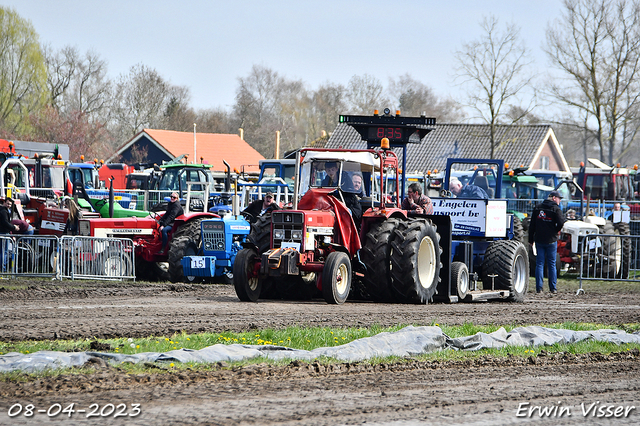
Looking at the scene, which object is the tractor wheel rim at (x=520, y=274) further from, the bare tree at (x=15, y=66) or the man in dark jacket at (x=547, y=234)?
the bare tree at (x=15, y=66)

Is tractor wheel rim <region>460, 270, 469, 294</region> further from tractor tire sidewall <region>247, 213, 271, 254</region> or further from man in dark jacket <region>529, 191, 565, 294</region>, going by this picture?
tractor tire sidewall <region>247, 213, 271, 254</region>

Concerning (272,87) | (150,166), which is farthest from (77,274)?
(272,87)

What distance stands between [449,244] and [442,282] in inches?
25.4

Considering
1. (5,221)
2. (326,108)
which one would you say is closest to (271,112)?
(326,108)

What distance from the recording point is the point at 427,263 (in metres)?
12.7

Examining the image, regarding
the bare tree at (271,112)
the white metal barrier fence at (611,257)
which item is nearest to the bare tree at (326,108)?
the bare tree at (271,112)

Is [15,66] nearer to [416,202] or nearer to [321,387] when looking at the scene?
[416,202]

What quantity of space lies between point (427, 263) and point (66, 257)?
8.00 meters

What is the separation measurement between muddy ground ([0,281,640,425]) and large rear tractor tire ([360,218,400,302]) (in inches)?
74.2

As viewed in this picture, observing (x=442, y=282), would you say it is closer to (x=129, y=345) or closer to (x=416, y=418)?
(x=129, y=345)

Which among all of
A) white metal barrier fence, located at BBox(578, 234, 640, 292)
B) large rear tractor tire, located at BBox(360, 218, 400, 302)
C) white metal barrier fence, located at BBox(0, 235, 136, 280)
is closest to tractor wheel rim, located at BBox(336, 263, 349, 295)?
large rear tractor tire, located at BBox(360, 218, 400, 302)

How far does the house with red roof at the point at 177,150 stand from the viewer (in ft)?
194

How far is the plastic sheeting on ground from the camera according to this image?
633 cm

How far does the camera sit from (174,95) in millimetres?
70625
